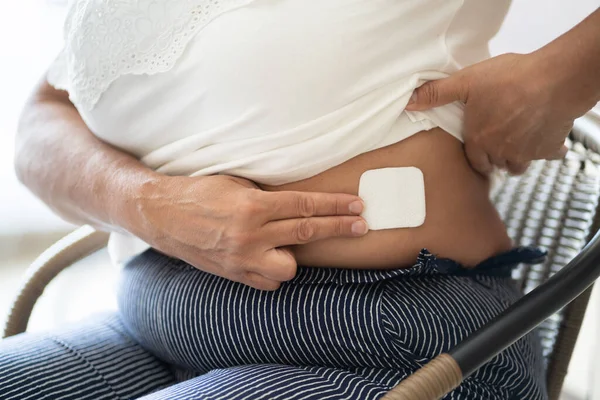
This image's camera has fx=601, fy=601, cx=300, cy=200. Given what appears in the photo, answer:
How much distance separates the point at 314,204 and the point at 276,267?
0.08 metres

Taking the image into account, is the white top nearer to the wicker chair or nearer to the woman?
the woman

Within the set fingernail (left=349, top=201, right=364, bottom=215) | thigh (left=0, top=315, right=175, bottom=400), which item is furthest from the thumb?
thigh (left=0, top=315, right=175, bottom=400)

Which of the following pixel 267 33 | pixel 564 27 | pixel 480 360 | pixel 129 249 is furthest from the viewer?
pixel 564 27

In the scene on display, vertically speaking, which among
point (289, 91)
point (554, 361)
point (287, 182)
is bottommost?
point (554, 361)

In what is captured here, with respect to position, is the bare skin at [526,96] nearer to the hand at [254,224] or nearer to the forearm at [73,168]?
the hand at [254,224]

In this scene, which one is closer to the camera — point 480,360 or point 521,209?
point 480,360

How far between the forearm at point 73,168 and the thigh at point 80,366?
6.0 inches

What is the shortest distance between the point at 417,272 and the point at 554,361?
357 mm

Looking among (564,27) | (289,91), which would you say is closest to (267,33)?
(289,91)

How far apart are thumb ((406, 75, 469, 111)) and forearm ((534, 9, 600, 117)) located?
8 centimetres

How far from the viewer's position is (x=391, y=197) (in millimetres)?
651

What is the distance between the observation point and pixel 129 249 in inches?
33.1

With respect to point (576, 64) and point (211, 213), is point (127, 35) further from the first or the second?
point (576, 64)

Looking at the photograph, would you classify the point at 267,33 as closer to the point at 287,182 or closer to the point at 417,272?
the point at 287,182
